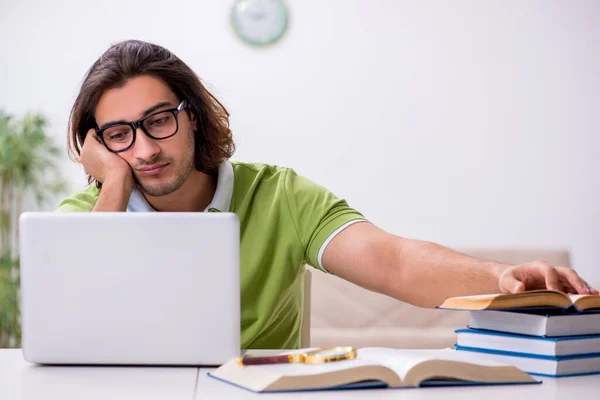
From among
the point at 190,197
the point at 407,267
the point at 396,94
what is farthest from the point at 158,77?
the point at 396,94

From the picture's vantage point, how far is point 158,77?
1.91 metres

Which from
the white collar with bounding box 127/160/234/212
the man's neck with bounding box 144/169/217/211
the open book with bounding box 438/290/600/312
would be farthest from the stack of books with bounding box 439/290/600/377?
the man's neck with bounding box 144/169/217/211

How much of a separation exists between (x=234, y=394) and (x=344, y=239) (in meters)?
0.85

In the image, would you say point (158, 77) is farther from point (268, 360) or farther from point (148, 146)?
point (268, 360)

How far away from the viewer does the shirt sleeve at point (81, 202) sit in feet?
5.79

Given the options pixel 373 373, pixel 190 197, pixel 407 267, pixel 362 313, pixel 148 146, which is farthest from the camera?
pixel 362 313

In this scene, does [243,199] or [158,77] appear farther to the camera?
[158,77]

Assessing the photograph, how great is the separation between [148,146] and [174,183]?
0.10 metres

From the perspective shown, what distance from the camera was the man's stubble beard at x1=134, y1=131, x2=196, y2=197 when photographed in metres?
1.79

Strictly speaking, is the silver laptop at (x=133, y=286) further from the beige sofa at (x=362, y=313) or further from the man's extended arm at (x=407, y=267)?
the beige sofa at (x=362, y=313)

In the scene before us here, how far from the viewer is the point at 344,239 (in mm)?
1709

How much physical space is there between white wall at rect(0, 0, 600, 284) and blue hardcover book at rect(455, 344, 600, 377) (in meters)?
3.26

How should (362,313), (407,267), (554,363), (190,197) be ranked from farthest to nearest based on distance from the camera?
(362,313) < (190,197) < (407,267) < (554,363)

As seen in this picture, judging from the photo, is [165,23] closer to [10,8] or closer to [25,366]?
[10,8]
